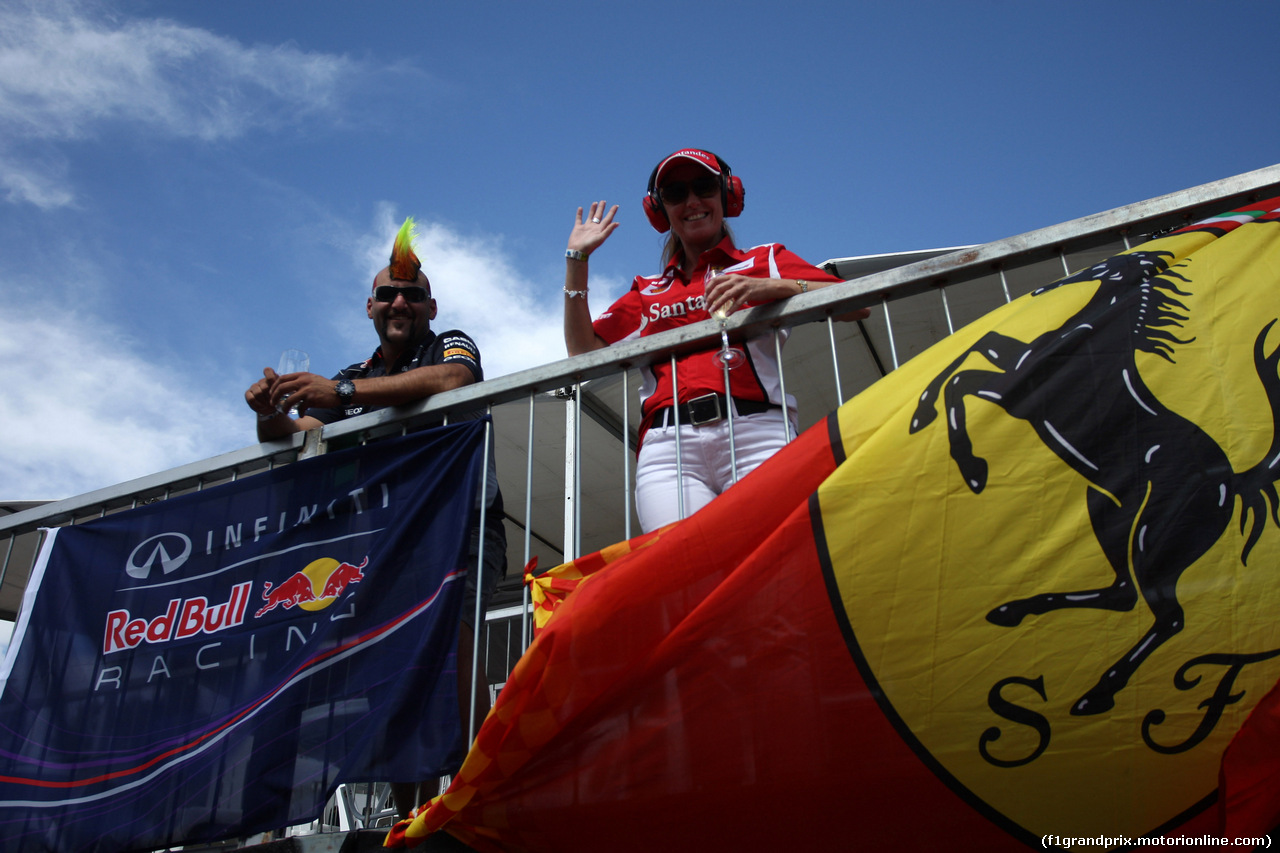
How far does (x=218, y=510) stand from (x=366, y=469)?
1.92 ft

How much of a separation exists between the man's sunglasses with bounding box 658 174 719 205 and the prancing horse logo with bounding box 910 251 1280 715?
147 cm

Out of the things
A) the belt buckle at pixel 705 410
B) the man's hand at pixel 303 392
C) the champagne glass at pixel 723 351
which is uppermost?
the man's hand at pixel 303 392

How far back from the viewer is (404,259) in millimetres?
3799

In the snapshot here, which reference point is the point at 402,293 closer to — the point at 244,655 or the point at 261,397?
the point at 261,397

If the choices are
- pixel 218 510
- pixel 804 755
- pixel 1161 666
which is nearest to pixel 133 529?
pixel 218 510

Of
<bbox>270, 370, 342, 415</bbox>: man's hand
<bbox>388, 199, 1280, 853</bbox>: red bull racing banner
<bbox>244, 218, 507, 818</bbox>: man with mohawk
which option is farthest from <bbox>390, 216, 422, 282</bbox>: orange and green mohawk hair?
<bbox>388, 199, 1280, 853</bbox>: red bull racing banner

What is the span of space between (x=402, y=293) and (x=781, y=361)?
174 centimetres

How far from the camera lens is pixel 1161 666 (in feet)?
5.15

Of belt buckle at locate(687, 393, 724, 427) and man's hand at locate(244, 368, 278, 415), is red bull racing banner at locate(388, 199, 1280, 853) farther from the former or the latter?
man's hand at locate(244, 368, 278, 415)

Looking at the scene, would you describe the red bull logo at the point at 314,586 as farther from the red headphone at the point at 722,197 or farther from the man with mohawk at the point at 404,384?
the red headphone at the point at 722,197

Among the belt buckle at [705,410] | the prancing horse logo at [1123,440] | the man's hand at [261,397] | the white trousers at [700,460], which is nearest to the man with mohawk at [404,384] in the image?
the man's hand at [261,397]

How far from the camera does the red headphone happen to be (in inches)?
128

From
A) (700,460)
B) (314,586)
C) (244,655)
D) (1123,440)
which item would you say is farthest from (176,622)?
(1123,440)

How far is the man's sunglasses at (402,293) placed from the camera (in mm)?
3664
